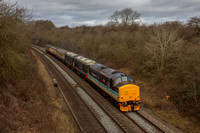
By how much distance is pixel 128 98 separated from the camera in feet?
43.9

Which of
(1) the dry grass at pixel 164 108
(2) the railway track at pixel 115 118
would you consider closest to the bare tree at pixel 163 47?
(1) the dry grass at pixel 164 108

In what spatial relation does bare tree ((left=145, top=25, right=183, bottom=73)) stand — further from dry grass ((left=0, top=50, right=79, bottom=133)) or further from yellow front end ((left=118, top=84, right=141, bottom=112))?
dry grass ((left=0, top=50, right=79, bottom=133))

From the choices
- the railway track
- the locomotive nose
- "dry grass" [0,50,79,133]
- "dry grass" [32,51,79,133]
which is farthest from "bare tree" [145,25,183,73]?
"dry grass" [0,50,79,133]

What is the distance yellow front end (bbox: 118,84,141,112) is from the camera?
43.2 ft

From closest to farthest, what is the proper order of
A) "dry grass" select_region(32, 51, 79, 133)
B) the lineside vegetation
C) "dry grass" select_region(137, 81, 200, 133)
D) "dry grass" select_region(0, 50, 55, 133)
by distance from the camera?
"dry grass" select_region(0, 50, 55, 133), "dry grass" select_region(32, 51, 79, 133), "dry grass" select_region(137, 81, 200, 133), the lineside vegetation

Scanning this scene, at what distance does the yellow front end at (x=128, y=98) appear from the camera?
43.2ft

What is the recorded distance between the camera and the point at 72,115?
13102 millimetres

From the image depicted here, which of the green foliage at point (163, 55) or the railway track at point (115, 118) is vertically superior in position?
the green foliage at point (163, 55)

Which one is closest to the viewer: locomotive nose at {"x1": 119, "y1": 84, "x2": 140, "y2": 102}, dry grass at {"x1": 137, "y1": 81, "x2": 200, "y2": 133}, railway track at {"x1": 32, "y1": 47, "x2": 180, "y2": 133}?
railway track at {"x1": 32, "y1": 47, "x2": 180, "y2": 133}

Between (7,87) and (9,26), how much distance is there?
5.55 m

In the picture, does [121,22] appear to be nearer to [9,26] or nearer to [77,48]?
[77,48]

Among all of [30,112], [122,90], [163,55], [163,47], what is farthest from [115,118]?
[163,47]

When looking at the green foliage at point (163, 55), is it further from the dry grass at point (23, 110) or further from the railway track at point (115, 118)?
the dry grass at point (23, 110)

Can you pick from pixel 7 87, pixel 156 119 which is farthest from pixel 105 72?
pixel 7 87
